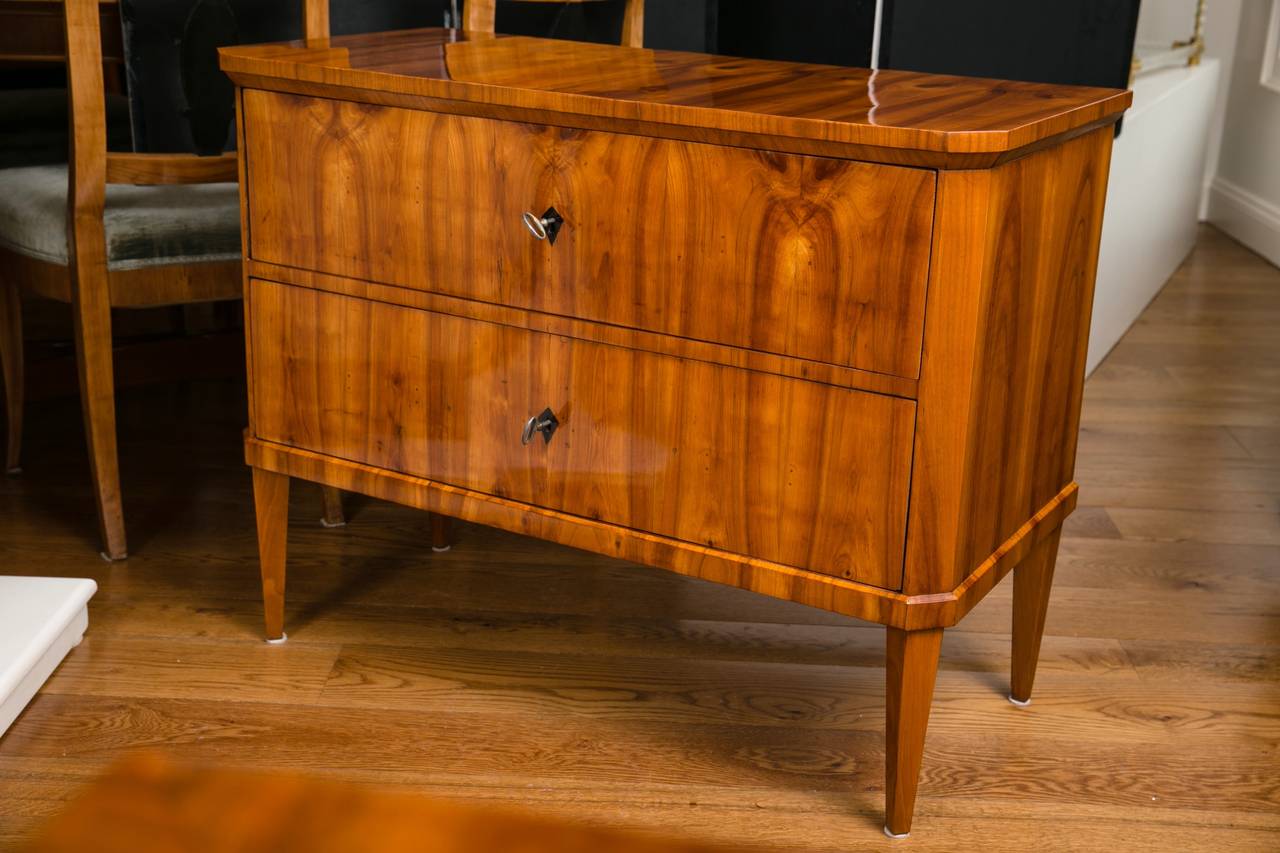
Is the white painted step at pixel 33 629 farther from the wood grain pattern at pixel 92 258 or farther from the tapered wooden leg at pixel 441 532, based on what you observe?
the tapered wooden leg at pixel 441 532

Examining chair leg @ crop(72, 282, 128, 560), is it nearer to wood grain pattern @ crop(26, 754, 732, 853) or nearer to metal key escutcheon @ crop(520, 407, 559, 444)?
metal key escutcheon @ crop(520, 407, 559, 444)

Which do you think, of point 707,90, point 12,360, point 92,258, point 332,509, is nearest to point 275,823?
point 707,90

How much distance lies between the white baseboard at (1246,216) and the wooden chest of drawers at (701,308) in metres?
3.13

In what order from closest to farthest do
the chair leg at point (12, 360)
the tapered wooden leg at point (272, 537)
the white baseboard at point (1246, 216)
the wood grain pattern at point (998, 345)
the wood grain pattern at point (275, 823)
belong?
the wood grain pattern at point (275, 823), the wood grain pattern at point (998, 345), the tapered wooden leg at point (272, 537), the chair leg at point (12, 360), the white baseboard at point (1246, 216)

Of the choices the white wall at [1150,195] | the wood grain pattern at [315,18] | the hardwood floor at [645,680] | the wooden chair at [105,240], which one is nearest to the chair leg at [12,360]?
the hardwood floor at [645,680]

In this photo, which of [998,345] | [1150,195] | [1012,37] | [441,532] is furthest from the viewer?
[1150,195]

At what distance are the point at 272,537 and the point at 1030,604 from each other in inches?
38.1

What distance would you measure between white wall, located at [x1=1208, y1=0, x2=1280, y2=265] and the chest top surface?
3.19m

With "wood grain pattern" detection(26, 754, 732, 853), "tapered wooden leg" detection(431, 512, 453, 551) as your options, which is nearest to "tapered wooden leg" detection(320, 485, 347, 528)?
"tapered wooden leg" detection(431, 512, 453, 551)

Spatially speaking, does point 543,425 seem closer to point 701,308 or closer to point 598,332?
point 598,332

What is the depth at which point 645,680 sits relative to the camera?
1.76 meters

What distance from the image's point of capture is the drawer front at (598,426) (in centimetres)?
132

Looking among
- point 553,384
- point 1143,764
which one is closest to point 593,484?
point 553,384

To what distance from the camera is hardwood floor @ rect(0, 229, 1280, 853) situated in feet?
4.97
